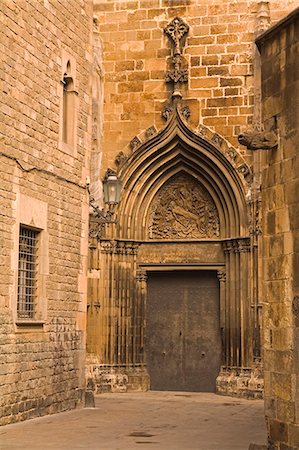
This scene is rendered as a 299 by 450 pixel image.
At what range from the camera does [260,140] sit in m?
8.55

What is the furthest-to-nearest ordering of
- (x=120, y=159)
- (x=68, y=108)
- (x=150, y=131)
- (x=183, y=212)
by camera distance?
(x=183, y=212) → (x=120, y=159) → (x=150, y=131) → (x=68, y=108)

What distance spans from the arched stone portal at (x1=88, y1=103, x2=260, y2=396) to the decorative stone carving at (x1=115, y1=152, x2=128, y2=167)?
5 cm

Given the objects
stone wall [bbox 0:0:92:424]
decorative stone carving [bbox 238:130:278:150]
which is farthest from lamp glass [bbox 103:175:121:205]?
decorative stone carving [bbox 238:130:278:150]

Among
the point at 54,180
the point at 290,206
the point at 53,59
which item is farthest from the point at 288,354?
the point at 53,59

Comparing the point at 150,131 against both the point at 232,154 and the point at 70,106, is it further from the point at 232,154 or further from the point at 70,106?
the point at 70,106

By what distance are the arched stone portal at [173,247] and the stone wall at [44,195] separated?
3.02m

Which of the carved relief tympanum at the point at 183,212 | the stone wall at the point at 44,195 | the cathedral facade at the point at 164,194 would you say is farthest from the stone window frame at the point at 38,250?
the carved relief tympanum at the point at 183,212

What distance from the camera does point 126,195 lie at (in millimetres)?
17344

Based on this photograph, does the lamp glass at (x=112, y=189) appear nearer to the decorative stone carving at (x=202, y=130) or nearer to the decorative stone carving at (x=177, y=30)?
the decorative stone carving at (x=202, y=130)

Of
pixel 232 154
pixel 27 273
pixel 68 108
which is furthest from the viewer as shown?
pixel 232 154

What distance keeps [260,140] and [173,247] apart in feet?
30.3

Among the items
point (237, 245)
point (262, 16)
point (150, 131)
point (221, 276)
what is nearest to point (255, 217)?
point (237, 245)

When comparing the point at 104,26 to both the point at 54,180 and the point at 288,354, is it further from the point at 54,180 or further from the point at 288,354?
the point at 288,354

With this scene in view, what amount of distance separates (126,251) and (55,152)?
191 inches
